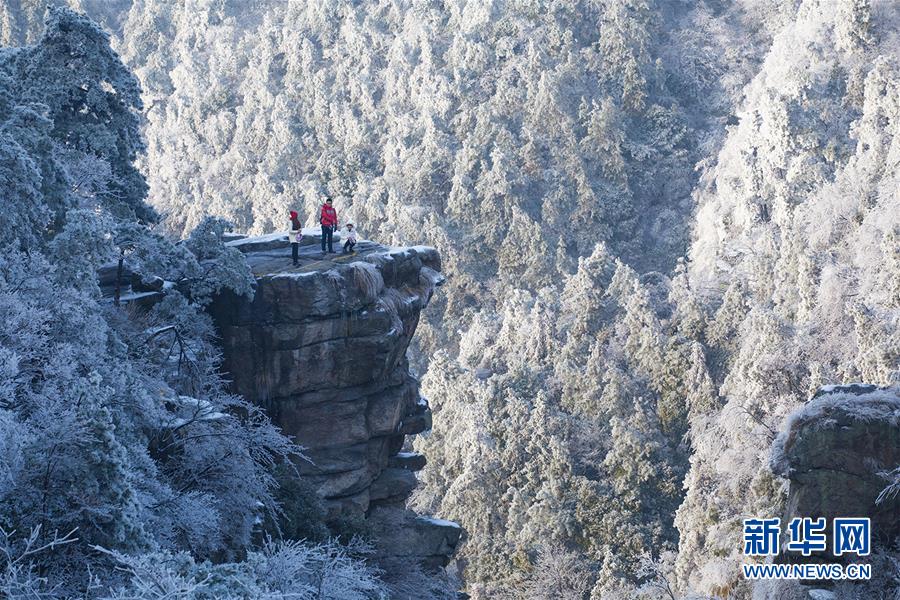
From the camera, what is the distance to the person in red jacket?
70.8ft

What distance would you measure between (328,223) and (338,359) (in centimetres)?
263

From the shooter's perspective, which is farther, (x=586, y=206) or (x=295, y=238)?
(x=586, y=206)

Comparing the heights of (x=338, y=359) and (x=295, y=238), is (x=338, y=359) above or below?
below

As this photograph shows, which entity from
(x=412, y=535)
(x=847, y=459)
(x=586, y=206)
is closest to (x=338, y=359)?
(x=412, y=535)

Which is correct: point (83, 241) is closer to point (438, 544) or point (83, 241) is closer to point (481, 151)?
point (438, 544)

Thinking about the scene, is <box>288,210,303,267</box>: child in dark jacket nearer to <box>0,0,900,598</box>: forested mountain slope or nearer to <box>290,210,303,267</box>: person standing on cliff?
<box>290,210,303,267</box>: person standing on cliff

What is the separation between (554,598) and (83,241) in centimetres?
2581

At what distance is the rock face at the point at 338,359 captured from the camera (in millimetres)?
20656

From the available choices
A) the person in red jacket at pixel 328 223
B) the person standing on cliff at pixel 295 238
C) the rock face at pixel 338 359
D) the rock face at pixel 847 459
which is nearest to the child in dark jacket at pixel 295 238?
the person standing on cliff at pixel 295 238

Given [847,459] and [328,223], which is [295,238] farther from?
[847,459]

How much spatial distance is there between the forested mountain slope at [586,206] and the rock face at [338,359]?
805cm

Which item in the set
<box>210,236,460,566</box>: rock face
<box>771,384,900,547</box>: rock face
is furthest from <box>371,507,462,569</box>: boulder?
<box>771,384,900,547</box>: rock face

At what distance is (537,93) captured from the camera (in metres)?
66.1

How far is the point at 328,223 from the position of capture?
862 inches
